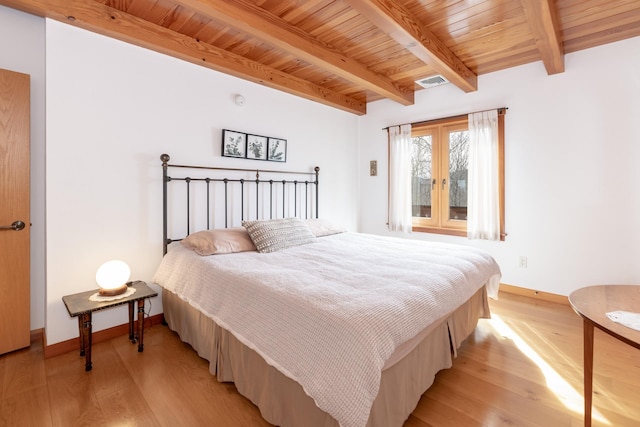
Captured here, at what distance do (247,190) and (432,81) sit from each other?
243cm

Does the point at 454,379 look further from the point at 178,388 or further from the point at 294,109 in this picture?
the point at 294,109

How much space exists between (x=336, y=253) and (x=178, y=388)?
1.34 meters

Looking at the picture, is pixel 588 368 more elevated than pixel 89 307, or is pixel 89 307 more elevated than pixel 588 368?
pixel 89 307

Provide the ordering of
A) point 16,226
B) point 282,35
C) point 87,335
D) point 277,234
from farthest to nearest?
1. point 277,234
2. point 282,35
3. point 16,226
4. point 87,335

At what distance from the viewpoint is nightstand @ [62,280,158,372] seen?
1846mm

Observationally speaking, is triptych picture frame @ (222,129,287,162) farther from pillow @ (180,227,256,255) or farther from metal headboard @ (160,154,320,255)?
pillow @ (180,227,256,255)

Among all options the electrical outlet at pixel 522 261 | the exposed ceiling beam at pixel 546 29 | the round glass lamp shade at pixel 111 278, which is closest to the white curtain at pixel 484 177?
the electrical outlet at pixel 522 261

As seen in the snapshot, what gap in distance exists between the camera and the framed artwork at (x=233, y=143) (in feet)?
9.57

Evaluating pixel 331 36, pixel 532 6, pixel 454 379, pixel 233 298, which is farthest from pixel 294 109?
pixel 454 379

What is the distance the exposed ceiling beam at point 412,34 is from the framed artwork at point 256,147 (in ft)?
5.33

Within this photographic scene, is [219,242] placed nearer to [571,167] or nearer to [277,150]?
[277,150]

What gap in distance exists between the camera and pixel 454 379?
70.8 inches

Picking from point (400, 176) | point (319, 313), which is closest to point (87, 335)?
point (319, 313)

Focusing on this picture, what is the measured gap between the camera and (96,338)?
2236mm
